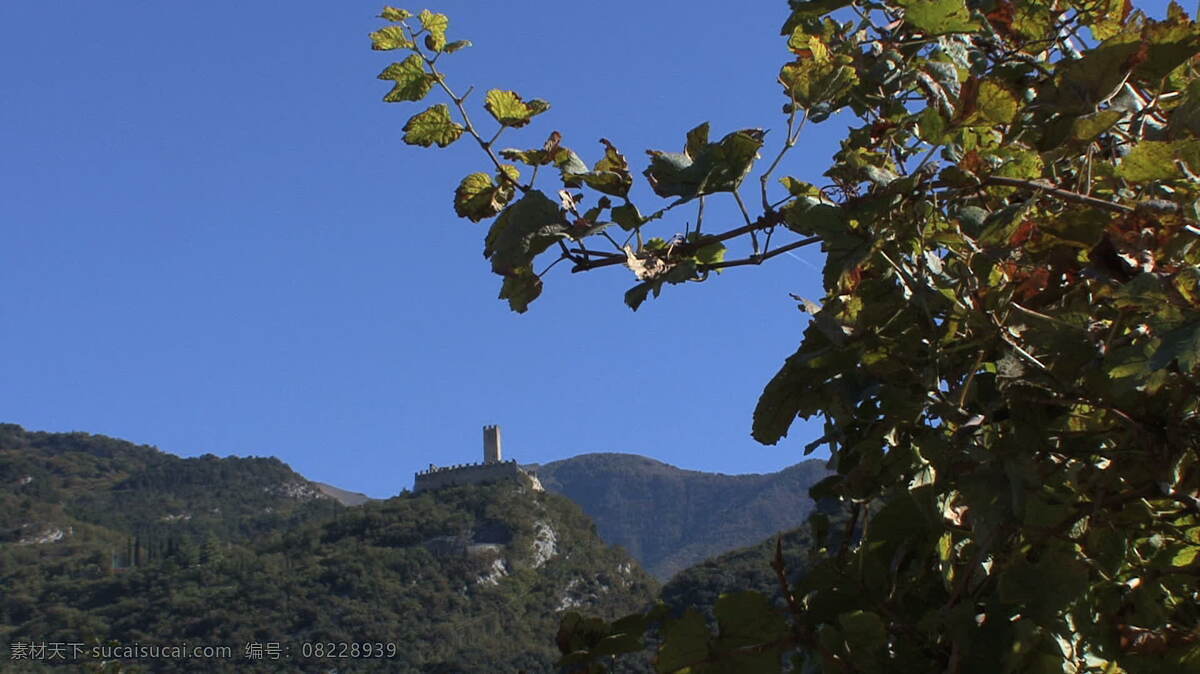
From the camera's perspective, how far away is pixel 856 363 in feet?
5.37

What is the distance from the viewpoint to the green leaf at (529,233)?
4.95 ft

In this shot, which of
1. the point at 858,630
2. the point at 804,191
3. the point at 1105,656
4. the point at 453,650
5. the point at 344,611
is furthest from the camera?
the point at 344,611

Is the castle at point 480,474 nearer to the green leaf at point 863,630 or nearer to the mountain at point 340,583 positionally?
the mountain at point 340,583

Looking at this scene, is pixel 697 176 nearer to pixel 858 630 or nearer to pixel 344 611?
pixel 858 630

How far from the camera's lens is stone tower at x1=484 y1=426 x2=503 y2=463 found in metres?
76.6

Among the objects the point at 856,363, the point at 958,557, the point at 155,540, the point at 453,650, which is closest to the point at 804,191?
the point at 856,363

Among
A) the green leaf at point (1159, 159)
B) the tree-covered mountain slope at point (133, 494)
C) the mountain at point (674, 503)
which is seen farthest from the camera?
the mountain at point (674, 503)

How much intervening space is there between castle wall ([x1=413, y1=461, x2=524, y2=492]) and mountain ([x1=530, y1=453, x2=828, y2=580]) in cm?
2364

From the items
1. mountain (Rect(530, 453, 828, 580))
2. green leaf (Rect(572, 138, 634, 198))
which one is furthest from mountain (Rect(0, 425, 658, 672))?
green leaf (Rect(572, 138, 634, 198))

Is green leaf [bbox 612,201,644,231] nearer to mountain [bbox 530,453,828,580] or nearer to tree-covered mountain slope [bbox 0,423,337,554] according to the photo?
tree-covered mountain slope [bbox 0,423,337,554]

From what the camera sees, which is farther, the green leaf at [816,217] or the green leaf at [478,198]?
the green leaf at [478,198]

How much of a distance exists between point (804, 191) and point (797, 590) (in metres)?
0.56

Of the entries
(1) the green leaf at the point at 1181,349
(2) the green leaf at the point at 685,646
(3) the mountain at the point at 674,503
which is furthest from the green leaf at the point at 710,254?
(3) the mountain at the point at 674,503

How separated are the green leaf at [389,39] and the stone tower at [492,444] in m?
74.7
